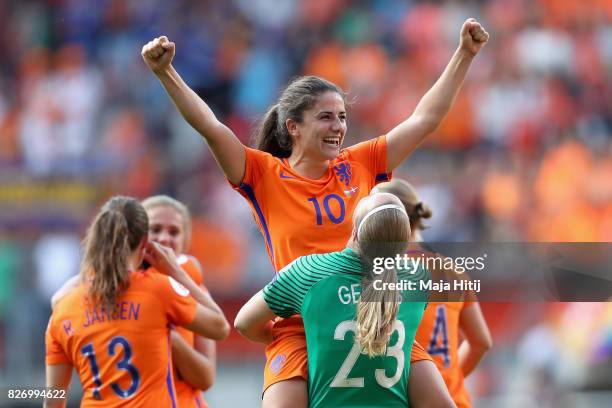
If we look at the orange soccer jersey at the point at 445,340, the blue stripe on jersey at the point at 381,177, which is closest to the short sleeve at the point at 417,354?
the blue stripe on jersey at the point at 381,177

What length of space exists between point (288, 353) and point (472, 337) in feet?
6.70

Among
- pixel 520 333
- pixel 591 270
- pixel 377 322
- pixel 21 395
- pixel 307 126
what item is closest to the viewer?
pixel 377 322

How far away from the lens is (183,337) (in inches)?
242

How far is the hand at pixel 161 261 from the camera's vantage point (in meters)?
5.82

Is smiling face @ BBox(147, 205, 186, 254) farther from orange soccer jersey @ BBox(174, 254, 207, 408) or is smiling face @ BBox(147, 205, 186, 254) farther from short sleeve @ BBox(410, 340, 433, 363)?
short sleeve @ BBox(410, 340, 433, 363)

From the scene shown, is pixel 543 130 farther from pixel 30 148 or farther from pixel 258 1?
pixel 30 148

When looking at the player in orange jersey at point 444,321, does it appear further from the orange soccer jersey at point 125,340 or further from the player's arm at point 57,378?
the player's arm at point 57,378

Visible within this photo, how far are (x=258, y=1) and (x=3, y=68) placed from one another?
11.8 feet

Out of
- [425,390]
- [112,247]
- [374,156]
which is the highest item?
[374,156]

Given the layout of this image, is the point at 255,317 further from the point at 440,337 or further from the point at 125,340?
the point at 440,337

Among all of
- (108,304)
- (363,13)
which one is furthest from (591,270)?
(363,13)

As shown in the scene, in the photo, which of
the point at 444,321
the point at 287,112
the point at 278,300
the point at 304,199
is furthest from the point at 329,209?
the point at 444,321

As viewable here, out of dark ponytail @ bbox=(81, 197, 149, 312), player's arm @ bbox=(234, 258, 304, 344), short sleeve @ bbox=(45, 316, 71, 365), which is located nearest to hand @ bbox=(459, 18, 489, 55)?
player's arm @ bbox=(234, 258, 304, 344)

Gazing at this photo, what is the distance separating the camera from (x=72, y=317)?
5.55m
